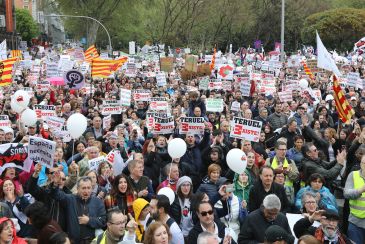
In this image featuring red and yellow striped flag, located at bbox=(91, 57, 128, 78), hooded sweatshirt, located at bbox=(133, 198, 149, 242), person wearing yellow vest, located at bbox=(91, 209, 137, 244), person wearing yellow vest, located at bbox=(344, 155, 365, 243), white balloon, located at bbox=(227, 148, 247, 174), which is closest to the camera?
person wearing yellow vest, located at bbox=(91, 209, 137, 244)

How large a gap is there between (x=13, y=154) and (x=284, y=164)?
349 cm

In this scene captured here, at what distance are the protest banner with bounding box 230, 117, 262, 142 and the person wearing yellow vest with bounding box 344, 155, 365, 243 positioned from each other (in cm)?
250

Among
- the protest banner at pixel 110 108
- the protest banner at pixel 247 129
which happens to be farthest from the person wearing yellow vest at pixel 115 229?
the protest banner at pixel 110 108

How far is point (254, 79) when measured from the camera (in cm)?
2056

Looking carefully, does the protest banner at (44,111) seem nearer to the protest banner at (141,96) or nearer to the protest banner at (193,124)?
the protest banner at (193,124)

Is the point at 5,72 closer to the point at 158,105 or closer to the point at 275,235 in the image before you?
the point at 158,105

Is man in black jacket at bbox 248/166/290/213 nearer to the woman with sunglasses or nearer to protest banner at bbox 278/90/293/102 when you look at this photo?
the woman with sunglasses

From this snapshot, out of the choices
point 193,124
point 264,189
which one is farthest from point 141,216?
point 193,124

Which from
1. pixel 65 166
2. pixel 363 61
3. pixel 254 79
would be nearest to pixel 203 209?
pixel 65 166

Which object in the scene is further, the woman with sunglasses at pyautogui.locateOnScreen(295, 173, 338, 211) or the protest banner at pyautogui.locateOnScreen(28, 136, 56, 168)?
the protest banner at pyautogui.locateOnScreen(28, 136, 56, 168)

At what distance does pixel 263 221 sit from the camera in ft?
20.7

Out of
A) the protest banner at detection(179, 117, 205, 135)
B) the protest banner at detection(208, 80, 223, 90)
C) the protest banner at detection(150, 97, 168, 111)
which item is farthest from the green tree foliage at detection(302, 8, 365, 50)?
the protest banner at detection(179, 117, 205, 135)

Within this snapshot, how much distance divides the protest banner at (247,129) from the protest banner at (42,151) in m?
3.07

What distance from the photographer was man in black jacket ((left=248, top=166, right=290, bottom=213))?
7.36m
